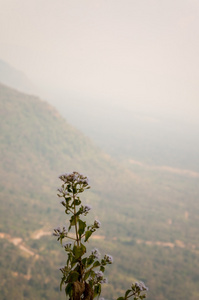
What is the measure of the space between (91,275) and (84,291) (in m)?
0.26

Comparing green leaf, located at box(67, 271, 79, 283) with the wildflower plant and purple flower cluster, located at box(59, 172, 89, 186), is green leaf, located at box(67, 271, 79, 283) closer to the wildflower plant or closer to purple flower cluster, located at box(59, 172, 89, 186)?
the wildflower plant

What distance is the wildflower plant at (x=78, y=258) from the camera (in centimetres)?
364

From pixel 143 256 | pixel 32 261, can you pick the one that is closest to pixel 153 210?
pixel 143 256

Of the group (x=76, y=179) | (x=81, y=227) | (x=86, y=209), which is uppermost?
(x=76, y=179)

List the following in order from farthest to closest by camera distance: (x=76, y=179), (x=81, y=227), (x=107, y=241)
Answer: (x=107, y=241)
(x=76, y=179)
(x=81, y=227)

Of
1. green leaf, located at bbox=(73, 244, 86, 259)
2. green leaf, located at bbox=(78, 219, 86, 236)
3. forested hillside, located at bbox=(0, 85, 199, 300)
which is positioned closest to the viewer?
green leaf, located at bbox=(73, 244, 86, 259)

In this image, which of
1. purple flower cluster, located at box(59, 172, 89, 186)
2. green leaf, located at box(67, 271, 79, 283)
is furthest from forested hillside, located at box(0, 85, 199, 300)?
Answer: purple flower cluster, located at box(59, 172, 89, 186)

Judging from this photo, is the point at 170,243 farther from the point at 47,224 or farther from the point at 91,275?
the point at 91,275

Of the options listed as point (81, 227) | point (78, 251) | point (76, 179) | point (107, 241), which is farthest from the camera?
point (107, 241)

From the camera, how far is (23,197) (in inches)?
5906

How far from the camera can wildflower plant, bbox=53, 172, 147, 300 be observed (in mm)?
3641

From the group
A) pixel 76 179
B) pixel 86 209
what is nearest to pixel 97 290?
pixel 86 209

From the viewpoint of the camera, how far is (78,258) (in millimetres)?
3676

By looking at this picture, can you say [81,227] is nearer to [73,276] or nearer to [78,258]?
[78,258]
